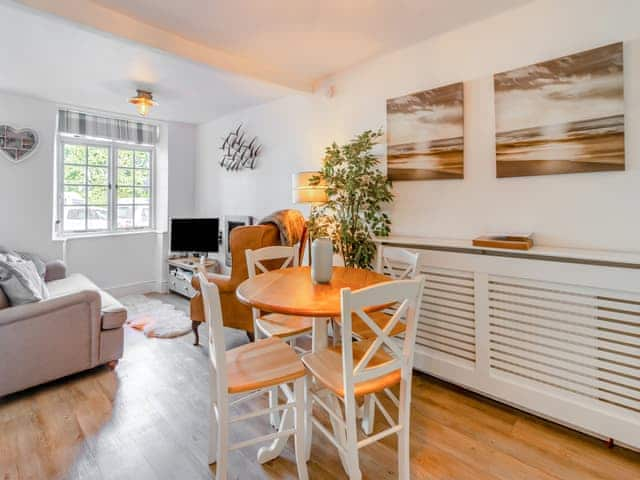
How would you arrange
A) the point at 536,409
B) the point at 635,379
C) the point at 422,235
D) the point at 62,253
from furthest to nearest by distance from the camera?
the point at 62,253 < the point at 422,235 < the point at 536,409 < the point at 635,379

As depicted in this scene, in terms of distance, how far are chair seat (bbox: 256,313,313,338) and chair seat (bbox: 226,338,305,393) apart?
0.15m

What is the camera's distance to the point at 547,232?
2.12m

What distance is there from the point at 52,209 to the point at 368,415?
4.25m

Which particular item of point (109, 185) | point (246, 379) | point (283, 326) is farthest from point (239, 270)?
point (109, 185)

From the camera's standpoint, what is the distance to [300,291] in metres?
1.76

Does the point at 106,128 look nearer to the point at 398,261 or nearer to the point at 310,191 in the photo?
the point at 310,191

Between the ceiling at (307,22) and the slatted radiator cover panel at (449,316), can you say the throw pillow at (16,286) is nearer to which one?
the ceiling at (307,22)

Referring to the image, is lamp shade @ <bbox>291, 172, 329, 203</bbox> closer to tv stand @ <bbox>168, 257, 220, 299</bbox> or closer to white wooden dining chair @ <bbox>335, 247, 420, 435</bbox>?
white wooden dining chair @ <bbox>335, 247, 420, 435</bbox>

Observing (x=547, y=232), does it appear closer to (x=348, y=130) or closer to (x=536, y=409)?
(x=536, y=409)

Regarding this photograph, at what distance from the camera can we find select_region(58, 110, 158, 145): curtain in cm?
421

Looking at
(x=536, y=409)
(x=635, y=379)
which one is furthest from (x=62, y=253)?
(x=635, y=379)

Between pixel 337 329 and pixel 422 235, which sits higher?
pixel 422 235

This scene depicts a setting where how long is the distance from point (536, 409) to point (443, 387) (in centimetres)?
58

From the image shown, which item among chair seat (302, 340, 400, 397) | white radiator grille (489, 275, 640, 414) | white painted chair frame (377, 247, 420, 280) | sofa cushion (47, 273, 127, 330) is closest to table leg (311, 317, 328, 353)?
chair seat (302, 340, 400, 397)
